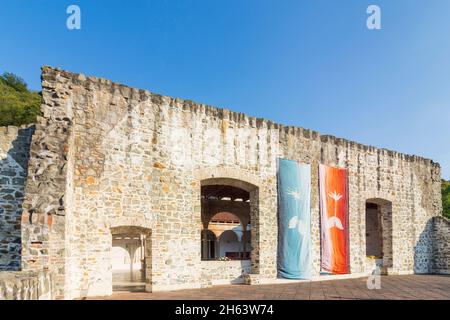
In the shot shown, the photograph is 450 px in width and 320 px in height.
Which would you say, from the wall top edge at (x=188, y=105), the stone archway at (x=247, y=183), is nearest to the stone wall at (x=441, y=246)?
the wall top edge at (x=188, y=105)

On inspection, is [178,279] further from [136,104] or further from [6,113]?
[6,113]

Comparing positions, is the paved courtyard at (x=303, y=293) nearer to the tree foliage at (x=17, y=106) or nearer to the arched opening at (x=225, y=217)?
the arched opening at (x=225, y=217)

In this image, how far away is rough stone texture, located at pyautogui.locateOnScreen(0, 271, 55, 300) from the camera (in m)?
4.32

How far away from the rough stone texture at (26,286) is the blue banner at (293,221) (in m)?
8.12

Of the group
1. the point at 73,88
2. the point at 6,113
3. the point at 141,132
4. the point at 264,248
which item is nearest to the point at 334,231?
the point at 264,248

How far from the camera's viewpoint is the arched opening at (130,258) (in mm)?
10695

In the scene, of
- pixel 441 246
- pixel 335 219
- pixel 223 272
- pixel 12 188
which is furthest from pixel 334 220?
pixel 12 188

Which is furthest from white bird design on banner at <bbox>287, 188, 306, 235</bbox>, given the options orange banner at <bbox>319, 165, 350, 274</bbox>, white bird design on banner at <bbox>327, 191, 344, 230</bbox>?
white bird design on banner at <bbox>327, 191, 344, 230</bbox>

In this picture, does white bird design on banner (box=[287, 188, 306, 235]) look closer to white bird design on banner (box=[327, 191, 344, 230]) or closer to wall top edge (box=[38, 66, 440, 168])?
white bird design on banner (box=[327, 191, 344, 230])

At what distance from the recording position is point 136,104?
10.8 meters

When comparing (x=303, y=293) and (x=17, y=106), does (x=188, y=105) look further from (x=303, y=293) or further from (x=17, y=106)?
(x=17, y=106)

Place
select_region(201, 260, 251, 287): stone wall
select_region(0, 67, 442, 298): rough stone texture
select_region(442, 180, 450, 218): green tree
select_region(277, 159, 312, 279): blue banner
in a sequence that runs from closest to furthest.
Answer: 1. select_region(0, 67, 442, 298): rough stone texture
2. select_region(201, 260, 251, 287): stone wall
3. select_region(277, 159, 312, 279): blue banner
4. select_region(442, 180, 450, 218): green tree

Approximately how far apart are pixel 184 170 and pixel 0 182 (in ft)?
14.1

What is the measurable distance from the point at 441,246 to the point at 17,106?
77.6 feet
